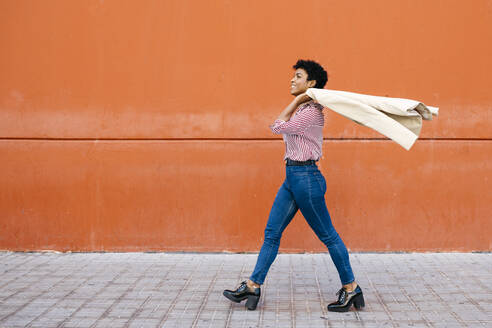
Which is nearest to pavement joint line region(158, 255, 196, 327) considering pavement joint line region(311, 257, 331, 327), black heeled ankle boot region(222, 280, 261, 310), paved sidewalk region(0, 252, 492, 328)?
paved sidewalk region(0, 252, 492, 328)

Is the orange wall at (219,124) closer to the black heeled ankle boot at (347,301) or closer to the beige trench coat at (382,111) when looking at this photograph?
the black heeled ankle boot at (347,301)

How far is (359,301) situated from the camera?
169 inches

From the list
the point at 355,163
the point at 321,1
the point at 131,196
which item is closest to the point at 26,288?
the point at 131,196

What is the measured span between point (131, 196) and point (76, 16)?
204cm

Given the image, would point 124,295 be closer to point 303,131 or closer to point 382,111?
point 303,131

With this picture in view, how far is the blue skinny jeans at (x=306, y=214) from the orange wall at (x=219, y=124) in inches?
70.1

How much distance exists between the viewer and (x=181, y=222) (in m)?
6.21

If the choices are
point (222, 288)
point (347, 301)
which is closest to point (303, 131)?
point (347, 301)

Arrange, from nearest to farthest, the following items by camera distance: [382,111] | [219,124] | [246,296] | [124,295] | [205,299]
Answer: [382,111]
[246,296]
[205,299]
[124,295]
[219,124]

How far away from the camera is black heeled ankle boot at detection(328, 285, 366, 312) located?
4.24m

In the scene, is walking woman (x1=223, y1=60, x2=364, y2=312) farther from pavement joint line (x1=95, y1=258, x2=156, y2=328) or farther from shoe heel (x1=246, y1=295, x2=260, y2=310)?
pavement joint line (x1=95, y1=258, x2=156, y2=328)

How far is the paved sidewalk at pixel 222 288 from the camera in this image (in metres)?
4.11

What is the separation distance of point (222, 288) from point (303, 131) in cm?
160

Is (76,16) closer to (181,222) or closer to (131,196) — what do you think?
(131,196)
